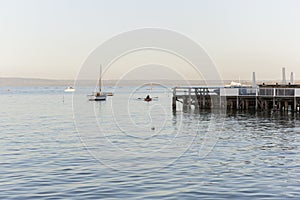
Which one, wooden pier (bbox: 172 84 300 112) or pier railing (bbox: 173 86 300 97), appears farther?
wooden pier (bbox: 172 84 300 112)

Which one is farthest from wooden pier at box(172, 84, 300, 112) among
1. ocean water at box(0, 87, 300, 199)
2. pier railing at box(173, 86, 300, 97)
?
ocean water at box(0, 87, 300, 199)

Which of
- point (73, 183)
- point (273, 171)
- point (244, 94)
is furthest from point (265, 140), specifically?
point (244, 94)

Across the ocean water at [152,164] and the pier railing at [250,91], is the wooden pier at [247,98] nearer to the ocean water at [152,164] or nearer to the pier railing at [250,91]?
the pier railing at [250,91]

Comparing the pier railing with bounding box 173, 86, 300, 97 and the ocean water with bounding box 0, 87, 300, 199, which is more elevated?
the pier railing with bounding box 173, 86, 300, 97

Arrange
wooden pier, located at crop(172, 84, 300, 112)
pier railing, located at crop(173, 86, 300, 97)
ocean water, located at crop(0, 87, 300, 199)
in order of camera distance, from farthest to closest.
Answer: wooden pier, located at crop(172, 84, 300, 112)
pier railing, located at crop(173, 86, 300, 97)
ocean water, located at crop(0, 87, 300, 199)

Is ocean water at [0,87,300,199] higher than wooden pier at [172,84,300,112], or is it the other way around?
wooden pier at [172,84,300,112]

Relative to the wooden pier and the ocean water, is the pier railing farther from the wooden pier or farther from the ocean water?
the ocean water

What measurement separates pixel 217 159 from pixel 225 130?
1360 centimetres

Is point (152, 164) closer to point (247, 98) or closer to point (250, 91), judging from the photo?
point (247, 98)

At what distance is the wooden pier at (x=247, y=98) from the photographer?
49.3m

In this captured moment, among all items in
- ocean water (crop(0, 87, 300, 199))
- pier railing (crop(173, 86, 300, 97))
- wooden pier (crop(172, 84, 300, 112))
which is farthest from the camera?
wooden pier (crop(172, 84, 300, 112))

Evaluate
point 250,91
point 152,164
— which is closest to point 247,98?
point 250,91

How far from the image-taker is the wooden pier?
49.3m

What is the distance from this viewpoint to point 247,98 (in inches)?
2085
